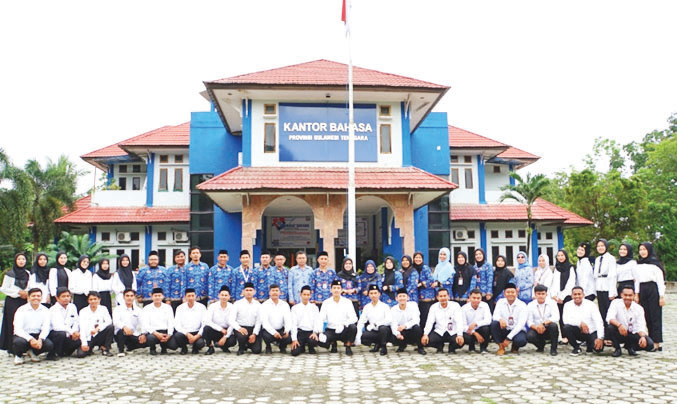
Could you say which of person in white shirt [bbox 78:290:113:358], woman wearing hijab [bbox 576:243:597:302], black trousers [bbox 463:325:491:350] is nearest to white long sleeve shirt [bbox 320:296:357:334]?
black trousers [bbox 463:325:491:350]

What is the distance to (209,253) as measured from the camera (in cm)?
2050

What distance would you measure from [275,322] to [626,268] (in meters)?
5.41

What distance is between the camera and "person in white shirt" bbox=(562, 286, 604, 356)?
7.85 meters

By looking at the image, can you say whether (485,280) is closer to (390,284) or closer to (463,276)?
(463,276)

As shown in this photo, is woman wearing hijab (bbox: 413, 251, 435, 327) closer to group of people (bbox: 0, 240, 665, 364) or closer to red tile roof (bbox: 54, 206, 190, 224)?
group of people (bbox: 0, 240, 665, 364)

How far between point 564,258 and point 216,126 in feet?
47.3

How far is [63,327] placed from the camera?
8008 millimetres

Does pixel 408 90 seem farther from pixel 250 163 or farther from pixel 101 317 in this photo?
pixel 101 317

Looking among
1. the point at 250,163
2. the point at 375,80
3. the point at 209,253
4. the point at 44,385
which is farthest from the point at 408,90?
the point at 44,385

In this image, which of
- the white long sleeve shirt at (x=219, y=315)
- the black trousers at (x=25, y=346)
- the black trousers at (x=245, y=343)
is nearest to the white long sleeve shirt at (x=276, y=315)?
the black trousers at (x=245, y=343)

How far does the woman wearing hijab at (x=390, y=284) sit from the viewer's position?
9164mm

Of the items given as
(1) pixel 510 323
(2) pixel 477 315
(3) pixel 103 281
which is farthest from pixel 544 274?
(3) pixel 103 281

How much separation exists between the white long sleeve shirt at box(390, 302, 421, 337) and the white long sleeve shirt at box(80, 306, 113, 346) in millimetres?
4266

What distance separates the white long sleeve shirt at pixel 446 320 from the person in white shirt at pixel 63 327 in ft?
16.7
